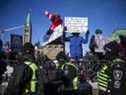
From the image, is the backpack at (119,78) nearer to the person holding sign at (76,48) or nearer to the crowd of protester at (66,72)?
the crowd of protester at (66,72)

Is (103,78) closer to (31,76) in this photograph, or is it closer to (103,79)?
(103,79)

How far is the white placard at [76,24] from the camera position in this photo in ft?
36.5

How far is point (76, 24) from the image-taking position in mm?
11180

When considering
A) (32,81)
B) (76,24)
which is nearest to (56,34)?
(76,24)

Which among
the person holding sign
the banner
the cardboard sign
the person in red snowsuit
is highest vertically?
the person in red snowsuit

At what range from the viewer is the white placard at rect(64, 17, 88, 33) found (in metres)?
11.1

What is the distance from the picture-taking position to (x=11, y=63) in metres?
9.34

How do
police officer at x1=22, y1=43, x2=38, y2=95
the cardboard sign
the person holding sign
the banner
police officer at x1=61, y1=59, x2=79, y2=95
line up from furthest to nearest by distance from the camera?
1. the banner
2. the cardboard sign
3. the person holding sign
4. police officer at x1=61, y1=59, x2=79, y2=95
5. police officer at x1=22, y1=43, x2=38, y2=95

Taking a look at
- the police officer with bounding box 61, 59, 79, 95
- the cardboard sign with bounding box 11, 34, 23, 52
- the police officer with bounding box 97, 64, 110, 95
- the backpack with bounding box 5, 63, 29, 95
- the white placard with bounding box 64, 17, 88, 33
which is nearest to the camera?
the backpack with bounding box 5, 63, 29, 95

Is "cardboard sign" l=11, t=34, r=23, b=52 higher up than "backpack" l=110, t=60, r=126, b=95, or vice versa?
"cardboard sign" l=11, t=34, r=23, b=52

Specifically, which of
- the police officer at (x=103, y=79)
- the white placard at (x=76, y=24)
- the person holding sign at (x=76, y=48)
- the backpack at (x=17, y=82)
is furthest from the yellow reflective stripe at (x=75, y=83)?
the white placard at (x=76, y=24)

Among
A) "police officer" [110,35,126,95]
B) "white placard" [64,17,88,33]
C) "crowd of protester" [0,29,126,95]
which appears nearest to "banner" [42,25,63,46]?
"white placard" [64,17,88,33]

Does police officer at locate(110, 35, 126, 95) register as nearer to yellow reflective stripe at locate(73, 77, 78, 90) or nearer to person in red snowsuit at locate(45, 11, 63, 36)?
yellow reflective stripe at locate(73, 77, 78, 90)

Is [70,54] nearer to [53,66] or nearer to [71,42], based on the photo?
[71,42]
